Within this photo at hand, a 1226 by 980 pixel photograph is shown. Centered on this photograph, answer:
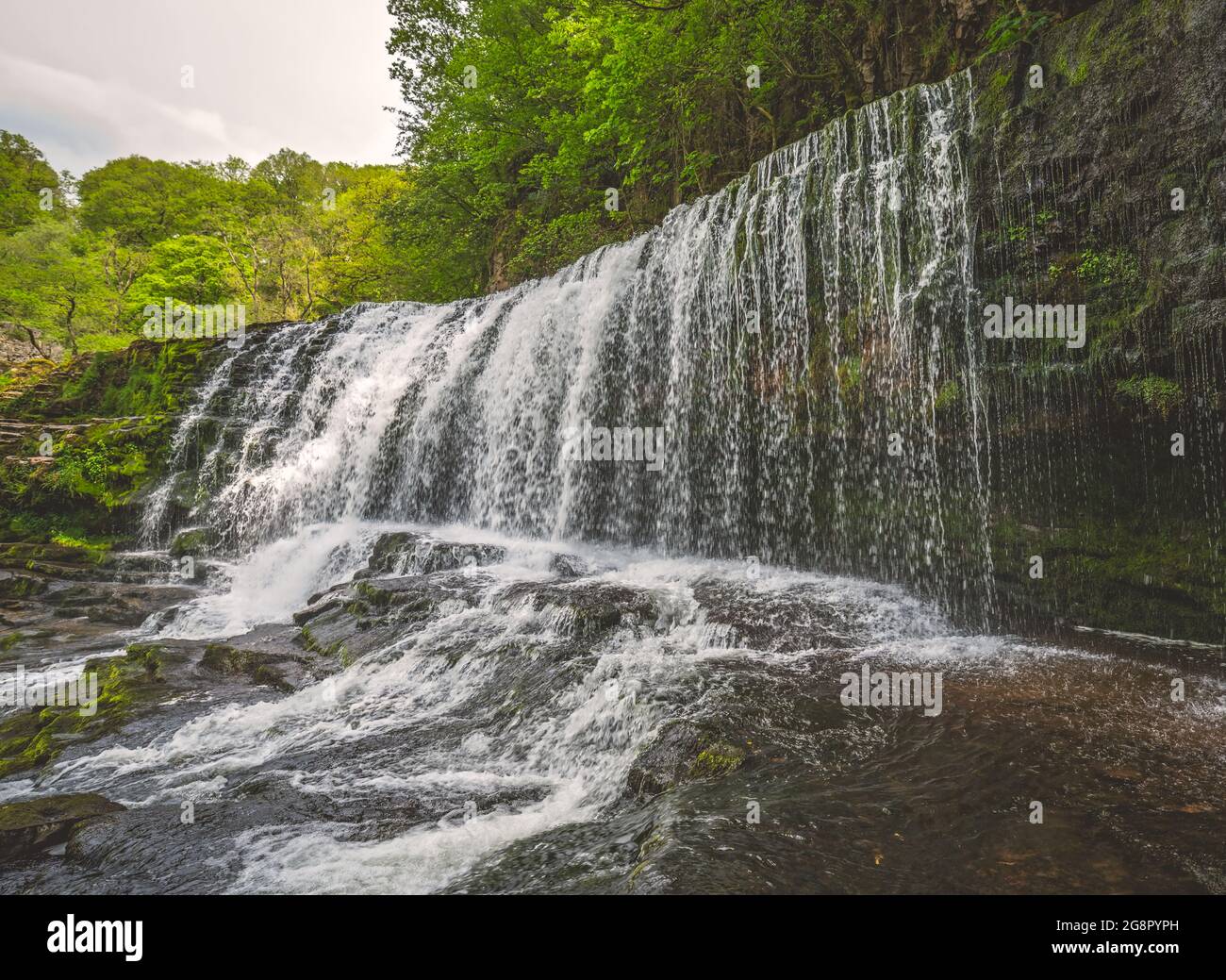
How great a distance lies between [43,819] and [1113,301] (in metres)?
9.32

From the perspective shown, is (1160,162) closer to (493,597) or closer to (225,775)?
(493,597)

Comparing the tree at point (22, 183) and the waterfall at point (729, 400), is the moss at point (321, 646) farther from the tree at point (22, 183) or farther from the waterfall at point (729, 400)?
the tree at point (22, 183)

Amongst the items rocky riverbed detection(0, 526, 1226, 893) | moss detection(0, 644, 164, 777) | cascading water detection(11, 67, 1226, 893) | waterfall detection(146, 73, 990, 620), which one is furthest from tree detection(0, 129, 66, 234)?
rocky riverbed detection(0, 526, 1226, 893)

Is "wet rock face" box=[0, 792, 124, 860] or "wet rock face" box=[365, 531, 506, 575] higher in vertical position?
"wet rock face" box=[365, 531, 506, 575]

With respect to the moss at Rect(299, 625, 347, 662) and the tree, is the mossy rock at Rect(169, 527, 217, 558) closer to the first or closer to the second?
the moss at Rect(299, 625, 347, 662)

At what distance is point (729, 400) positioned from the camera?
9.49 meters

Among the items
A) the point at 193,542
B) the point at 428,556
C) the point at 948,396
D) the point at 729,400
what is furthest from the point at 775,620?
the point at 193,542

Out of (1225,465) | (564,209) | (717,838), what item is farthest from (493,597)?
(564,209)

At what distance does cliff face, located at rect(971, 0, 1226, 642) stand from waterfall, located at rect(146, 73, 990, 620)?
0.43 meters

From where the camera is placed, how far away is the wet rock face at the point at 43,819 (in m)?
3.94

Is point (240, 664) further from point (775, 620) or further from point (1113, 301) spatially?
point (1113, 301)

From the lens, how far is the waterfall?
7.40 meters

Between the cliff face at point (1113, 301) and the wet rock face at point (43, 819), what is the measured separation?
8.17m

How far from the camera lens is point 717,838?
9.87 feet
